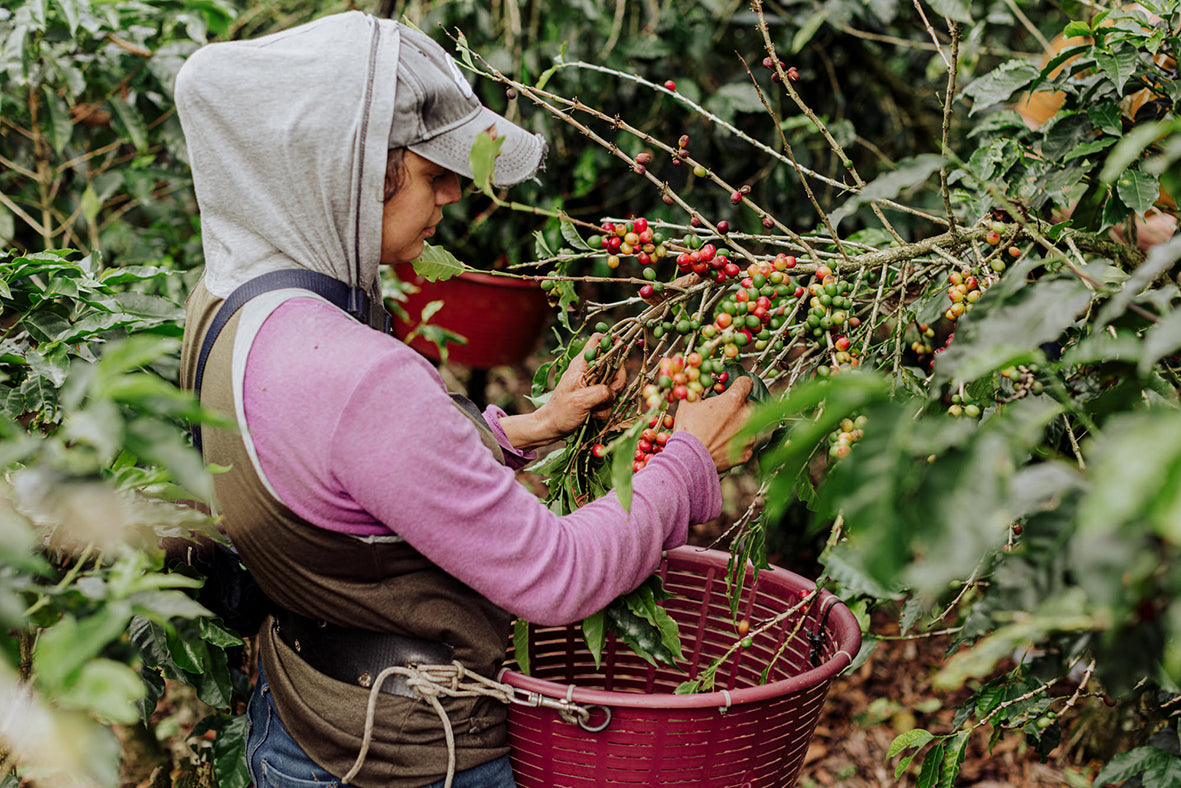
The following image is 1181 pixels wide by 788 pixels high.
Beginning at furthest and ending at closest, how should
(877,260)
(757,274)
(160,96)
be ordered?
(160,96)
(877,260)
(757,274)

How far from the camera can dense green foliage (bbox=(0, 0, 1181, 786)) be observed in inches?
23.9

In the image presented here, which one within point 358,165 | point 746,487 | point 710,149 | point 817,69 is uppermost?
point 358,165

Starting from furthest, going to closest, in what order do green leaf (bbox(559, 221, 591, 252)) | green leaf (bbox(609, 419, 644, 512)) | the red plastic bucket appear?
1. the red plastic bucket
2. green leaf (bbox(559, 221, 591, 252))
3. green leaf (bbox(609, 419, 644, 512))

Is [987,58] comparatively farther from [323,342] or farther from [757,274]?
[323,342]

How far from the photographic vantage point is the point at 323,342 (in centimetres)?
101

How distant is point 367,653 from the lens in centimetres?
117

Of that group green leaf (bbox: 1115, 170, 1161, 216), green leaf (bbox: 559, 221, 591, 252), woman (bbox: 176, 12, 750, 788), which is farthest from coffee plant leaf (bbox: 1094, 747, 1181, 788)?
green leaf (bbox: 559, 221, 591, 252)

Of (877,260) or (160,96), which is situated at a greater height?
(877,260)

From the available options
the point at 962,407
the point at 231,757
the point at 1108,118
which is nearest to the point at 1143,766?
the point at 962,407

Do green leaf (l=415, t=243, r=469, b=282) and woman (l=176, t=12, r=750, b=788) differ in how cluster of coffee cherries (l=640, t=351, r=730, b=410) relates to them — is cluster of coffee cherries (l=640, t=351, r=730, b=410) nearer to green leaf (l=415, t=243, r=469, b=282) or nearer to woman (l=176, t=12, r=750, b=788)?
woman (l=176, t=12, r=750, b=788)

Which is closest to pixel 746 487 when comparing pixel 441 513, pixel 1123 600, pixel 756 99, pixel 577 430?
pixel 756 99

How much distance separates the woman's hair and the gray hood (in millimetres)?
32

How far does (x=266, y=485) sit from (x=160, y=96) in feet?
6.03

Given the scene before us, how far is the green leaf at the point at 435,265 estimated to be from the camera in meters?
1.42
